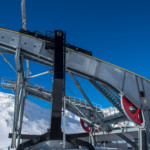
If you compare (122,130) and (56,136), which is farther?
(122,130)

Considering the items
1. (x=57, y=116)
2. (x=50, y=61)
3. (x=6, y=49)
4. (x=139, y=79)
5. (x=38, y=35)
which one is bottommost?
(x=57, y=116)

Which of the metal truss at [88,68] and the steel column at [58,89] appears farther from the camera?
the metal truss at [88,68]

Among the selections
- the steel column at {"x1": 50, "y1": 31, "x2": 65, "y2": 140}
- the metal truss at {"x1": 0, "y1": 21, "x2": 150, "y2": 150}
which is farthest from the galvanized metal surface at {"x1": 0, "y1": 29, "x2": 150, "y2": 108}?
the steel column at {"x1": 50, "y1": 31, "x2": 65, "y2": 140}

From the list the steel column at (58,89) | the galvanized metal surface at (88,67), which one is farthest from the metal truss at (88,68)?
the steel column at (58,89)

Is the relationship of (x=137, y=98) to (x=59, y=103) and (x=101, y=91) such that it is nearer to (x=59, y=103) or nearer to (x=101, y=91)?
(x=101, y=91)

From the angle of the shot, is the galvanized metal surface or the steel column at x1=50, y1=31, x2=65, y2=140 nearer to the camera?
the steel column at x1=50, y1=31, x2=65, y2=140

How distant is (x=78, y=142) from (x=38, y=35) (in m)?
10.8

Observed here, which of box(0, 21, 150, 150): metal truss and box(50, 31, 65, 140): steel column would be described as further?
box(0, 21, 150, 150): metal truss

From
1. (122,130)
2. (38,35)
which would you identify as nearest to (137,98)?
(122,130)

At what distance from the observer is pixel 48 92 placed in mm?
27203

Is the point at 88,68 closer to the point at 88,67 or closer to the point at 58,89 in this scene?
the point at 88,67

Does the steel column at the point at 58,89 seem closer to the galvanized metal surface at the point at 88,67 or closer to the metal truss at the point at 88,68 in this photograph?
the metal truss at the point at 88,68

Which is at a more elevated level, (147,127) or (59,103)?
(59,103)

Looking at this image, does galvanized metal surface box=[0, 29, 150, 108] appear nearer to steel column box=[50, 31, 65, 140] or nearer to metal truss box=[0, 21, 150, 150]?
metal truss box=[0, 21, 150, 150]
